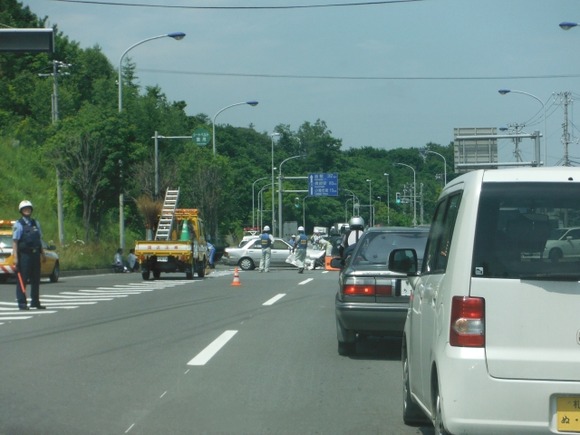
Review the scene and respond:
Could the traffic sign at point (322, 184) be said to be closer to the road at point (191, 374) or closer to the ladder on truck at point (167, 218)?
the ladder on truck at point (167, 218)

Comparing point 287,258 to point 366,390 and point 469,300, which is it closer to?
point 366,390

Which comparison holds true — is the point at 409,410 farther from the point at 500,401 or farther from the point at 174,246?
the point at 174,246

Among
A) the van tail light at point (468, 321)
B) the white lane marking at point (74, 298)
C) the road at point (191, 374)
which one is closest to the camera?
the van tail light at point (468, 321)

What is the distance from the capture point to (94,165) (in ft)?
148

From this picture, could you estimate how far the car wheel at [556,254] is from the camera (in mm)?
5816

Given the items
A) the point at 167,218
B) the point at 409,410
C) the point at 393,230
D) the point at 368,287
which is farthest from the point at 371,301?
the point at 167,218

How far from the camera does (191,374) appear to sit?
1103cm

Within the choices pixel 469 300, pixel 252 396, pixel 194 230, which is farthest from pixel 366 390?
pixel 194 230

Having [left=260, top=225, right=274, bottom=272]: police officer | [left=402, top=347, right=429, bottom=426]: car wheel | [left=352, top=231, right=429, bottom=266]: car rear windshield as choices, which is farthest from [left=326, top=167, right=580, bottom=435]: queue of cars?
[left=260, top=225, right=274, bottom=272]: police officer

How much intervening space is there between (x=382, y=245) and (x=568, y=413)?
738 centimetres

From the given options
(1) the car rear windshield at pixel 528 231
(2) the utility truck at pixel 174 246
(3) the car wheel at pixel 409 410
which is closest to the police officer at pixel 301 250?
(2) the utility truck at pixel 174 246

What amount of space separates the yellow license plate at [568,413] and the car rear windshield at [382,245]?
6.91m

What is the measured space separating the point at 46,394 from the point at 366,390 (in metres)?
3.03

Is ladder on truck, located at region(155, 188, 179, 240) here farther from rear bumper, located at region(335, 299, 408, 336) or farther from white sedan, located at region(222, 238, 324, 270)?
rear bumper, located at region(335, 299, 408, 336)
